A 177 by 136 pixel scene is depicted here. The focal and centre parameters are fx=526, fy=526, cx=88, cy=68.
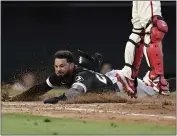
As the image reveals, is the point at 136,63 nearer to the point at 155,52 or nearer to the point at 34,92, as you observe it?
the point at 155,52

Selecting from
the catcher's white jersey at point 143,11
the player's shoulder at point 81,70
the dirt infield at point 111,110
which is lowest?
the dirt infield at point 111,110

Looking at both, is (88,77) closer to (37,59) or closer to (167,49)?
(37,59)

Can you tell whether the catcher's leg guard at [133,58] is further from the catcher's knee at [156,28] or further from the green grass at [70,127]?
the green grass at [70,127]

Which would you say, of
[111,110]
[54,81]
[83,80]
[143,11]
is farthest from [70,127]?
[143,11]


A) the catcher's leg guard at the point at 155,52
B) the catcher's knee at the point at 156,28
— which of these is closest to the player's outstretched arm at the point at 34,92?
the catcher's leg guard at the point at 155,52

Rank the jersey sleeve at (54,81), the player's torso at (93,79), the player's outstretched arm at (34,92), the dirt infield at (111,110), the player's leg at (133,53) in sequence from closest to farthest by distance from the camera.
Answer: the dirt infield at (111,110) < the player's torso at (93,79) < the jersey sleeve at (54,81) < the player's outstretched arm at (34,92) < the player's leg at (133,53)

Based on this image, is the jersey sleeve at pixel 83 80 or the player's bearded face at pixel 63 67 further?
the player's bearded face at pixel 63 67

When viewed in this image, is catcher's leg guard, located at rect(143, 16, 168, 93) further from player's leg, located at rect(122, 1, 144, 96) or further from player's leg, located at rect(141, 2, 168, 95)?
player's leg, located at rect(122, 1, 144, 96)

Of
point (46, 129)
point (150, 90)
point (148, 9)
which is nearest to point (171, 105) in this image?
point (150, 90)
